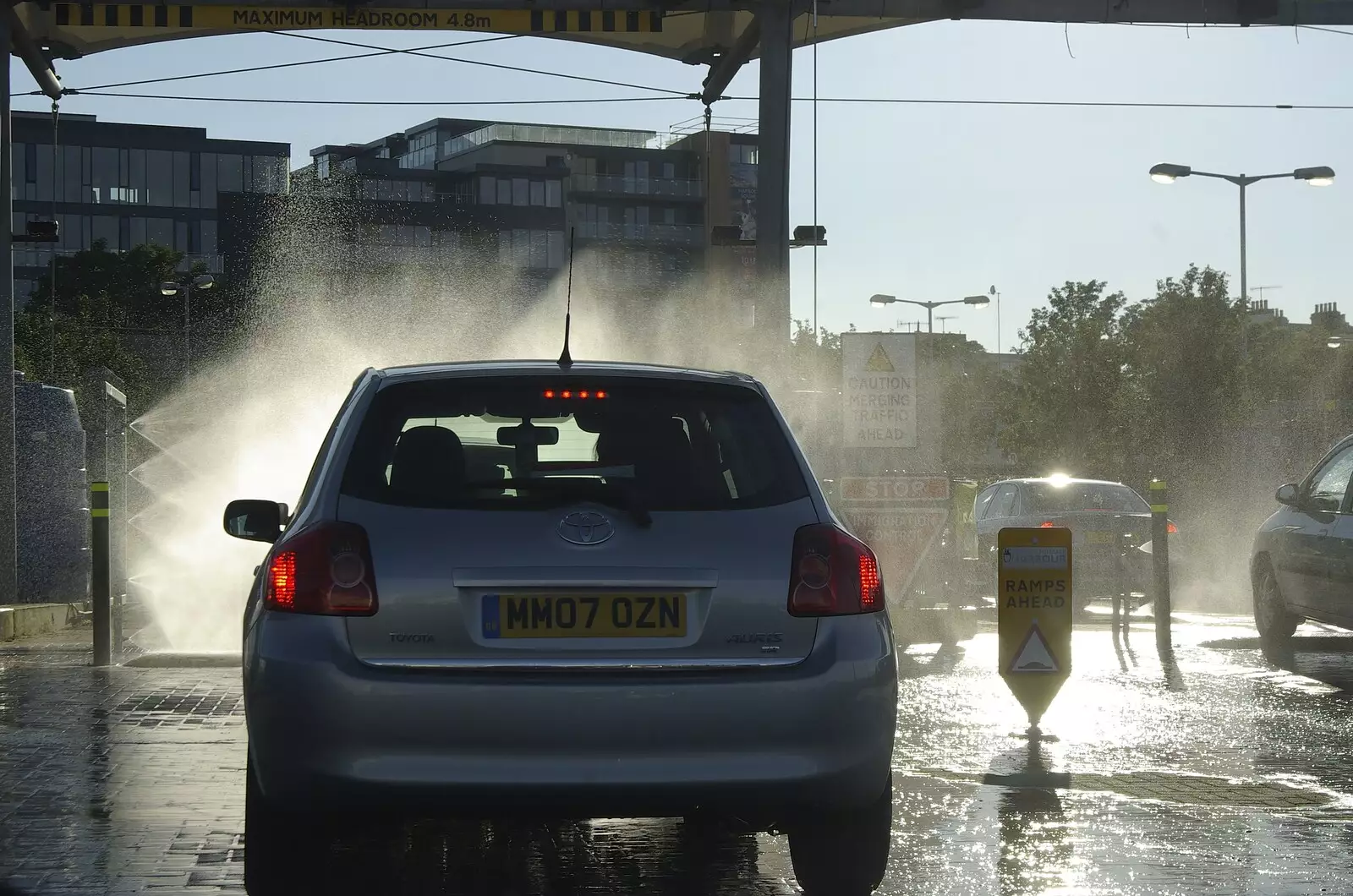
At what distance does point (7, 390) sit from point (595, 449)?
12657 mm

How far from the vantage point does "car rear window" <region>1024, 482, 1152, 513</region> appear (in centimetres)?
2047

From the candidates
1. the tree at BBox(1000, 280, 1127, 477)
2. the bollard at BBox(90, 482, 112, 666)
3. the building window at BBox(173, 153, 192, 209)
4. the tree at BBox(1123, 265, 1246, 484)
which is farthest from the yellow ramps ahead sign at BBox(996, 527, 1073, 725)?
the building window at BBox(173, 153, 192, 209)

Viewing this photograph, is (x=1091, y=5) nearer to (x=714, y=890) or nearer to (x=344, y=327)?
(x=714, y=890)

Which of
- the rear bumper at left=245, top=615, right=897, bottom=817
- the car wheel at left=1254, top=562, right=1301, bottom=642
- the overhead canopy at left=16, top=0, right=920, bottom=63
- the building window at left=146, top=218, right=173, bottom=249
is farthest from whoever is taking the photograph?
the building window at left=146, top=218, right=173, bottom=249

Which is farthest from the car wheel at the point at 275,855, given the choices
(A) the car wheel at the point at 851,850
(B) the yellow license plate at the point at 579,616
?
(A) the car wheel at the point at 851,850

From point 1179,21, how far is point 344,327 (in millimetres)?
59222

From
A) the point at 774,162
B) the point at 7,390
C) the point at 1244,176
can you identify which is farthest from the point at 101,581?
the point at 1244,176

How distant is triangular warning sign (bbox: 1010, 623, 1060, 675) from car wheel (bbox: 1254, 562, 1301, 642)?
4.92 m

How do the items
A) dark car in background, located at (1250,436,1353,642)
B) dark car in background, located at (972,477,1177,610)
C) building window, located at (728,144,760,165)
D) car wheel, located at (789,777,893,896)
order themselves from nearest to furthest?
car wheel, located at (789,777,893,896) → dark car in background, located at (1250,436,1353,642) → dark car in background, located at (972,477,1177,610) → building window, located at (728,144,760,165)

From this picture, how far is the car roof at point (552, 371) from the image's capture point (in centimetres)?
544

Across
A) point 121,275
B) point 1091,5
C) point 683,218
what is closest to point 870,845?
point 1091,5

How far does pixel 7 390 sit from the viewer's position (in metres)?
17.0

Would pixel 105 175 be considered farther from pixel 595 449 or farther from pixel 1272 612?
pixel 595 449

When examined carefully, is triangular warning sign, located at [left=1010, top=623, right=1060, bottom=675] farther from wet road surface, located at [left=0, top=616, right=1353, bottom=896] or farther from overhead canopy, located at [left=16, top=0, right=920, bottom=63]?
overhead canopy, located at [left=16, top=0, right=920, bottom=63]
